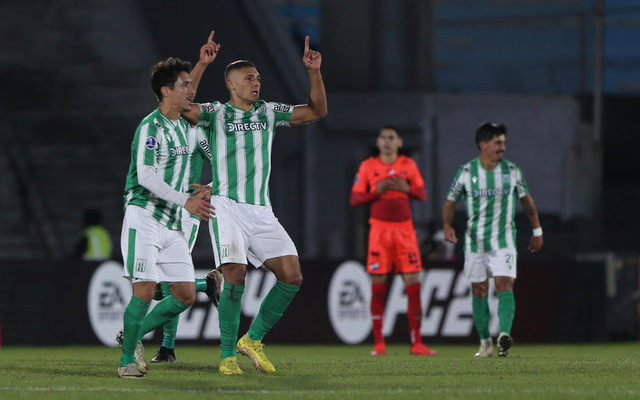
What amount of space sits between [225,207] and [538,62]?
1623cm

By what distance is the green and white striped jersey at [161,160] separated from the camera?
8.47 metres

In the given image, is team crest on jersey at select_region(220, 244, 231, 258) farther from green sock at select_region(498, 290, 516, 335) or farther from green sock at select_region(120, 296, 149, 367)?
green sock at select_region(498, 290, 516, 335)

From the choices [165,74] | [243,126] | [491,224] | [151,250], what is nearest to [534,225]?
[491,224]

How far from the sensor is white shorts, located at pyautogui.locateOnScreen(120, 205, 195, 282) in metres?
8.43

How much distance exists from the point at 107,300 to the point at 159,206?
21.2 ft

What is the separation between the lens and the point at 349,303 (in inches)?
594

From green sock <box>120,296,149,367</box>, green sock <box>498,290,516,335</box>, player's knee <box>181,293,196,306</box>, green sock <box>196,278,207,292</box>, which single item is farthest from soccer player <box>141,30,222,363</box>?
green sock <box>498,290,516,335</box>

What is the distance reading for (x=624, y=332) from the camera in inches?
625

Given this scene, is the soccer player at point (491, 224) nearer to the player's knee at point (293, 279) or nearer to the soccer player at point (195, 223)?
the soccer player at point (195, 223)

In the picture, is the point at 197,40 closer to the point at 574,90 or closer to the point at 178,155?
the point at 574,90

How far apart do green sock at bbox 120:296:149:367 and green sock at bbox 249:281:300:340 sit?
0.90 metres

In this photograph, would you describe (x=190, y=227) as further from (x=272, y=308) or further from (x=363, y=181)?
(x=363, y=181)

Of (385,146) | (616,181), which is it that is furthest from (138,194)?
(616,181)

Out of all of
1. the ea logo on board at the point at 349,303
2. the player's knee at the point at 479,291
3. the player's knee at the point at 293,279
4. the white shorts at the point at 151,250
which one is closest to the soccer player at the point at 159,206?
the white shorts at the point at 151,250
